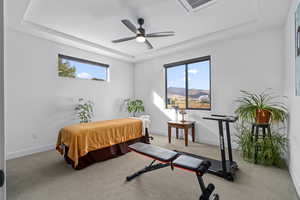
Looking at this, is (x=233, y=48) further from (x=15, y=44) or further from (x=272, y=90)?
(x=15, y=44)

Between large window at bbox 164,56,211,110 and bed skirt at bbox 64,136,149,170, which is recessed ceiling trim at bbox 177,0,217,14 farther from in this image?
bed skirt at bbox 64,136,149,170

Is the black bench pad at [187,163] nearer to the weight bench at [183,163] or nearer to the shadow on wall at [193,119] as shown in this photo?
the weight bench at [183,163]

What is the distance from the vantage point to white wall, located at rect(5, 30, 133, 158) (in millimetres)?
2895

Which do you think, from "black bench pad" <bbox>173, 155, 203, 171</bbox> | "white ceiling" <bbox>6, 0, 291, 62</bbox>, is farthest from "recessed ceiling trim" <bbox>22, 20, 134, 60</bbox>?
"black bench pad" <bbox>173, 155, 203, 171</bbox>

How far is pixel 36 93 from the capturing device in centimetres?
320

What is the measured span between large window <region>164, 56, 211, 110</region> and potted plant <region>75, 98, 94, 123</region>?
2387 millimetres

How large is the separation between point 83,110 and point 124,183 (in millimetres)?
2596

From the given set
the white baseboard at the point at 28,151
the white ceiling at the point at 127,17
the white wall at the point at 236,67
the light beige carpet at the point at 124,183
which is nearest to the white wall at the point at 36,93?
the white baseboard at the point at 28,151

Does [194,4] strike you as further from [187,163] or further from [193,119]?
[193,119]

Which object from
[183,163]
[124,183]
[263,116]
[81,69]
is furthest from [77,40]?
[263,116]

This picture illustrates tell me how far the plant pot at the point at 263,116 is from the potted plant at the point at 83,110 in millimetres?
3900

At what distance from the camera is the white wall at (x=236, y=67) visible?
9.64ft

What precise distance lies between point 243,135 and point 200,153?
3.02ft

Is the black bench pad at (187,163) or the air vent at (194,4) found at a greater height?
the air vent at (194,4)
